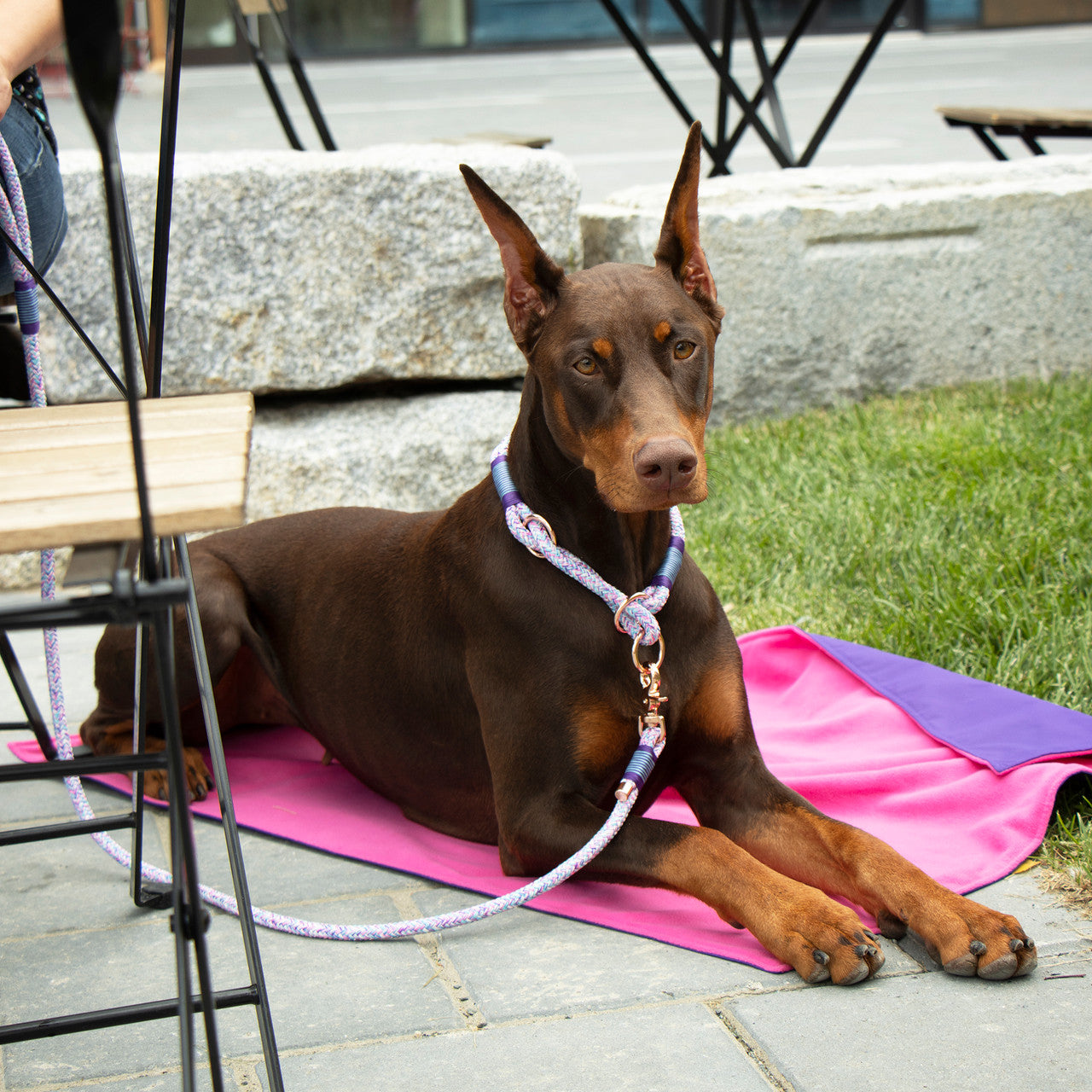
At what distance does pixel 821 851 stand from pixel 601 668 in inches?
19.9

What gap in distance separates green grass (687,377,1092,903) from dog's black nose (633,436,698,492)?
1.05 meters

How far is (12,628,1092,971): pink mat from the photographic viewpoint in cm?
239

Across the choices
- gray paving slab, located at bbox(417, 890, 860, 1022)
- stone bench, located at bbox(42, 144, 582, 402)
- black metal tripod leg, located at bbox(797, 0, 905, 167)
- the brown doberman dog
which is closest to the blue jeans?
the brown doberman dog

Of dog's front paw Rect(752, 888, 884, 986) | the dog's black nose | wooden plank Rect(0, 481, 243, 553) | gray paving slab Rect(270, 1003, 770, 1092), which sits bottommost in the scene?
gray paving slab Rect(270, 1003, 770, 1092)

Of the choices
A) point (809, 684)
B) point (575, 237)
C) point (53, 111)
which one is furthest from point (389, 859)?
point (53, 111)

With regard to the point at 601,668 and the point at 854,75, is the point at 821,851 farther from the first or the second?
the point at 854,75

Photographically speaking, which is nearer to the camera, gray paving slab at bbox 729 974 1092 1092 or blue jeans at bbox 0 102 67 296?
gray paving slab at bbox 729 974 1092 1092

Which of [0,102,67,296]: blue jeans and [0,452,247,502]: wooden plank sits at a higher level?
[0,102,67,296]: blue jeans

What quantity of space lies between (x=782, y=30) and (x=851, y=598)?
55.3 feet

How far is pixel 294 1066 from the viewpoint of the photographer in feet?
6.11

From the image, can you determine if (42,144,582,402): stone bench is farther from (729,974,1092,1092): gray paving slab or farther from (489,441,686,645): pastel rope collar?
(729,974,1092,1092): gray paving slab

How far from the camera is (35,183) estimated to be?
247 centimetres

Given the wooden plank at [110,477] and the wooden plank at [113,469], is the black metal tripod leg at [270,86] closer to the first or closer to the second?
the wooden plank at [113,469]

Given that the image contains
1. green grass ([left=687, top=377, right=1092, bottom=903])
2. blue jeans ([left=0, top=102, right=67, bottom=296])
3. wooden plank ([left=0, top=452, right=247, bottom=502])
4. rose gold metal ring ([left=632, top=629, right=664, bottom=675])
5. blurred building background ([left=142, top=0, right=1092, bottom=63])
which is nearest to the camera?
wooden plank ([left=0, top=452, right=247, bottom=502])
